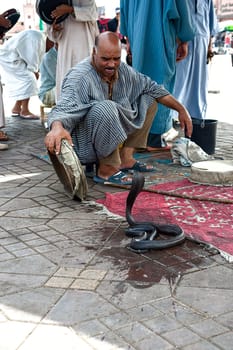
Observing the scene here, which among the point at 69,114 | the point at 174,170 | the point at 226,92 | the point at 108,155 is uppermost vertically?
the point at 69,114

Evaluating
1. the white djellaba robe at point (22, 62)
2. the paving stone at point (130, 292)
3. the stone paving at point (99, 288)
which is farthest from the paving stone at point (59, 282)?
the white djellaba robe at point (22, 62)

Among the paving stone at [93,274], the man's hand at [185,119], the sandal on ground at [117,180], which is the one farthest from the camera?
the man's hand at [185,119]

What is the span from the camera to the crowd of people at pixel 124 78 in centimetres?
387

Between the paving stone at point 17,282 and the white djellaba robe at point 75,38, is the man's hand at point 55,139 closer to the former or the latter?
the paving stone at point 17,282

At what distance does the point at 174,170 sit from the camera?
4.53 m

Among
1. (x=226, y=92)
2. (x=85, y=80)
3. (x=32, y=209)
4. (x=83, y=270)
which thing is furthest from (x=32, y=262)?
(x=226, y=92)

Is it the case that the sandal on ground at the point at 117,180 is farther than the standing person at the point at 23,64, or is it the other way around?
the standing person at the point at 23,64

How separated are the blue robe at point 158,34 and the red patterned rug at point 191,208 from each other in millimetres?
1343

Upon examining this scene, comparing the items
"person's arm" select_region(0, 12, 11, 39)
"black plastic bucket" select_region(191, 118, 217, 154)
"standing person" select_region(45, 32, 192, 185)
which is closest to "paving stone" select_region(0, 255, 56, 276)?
"standing person" select_region(45, 32, 192, 185)

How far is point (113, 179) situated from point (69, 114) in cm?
Answer: 63

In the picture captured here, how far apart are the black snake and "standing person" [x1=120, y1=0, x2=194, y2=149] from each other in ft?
7.26

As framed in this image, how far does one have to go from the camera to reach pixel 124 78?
417 cm

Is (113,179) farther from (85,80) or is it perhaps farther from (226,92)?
(226,92)

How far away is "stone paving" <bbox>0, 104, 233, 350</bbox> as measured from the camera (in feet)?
6.54
